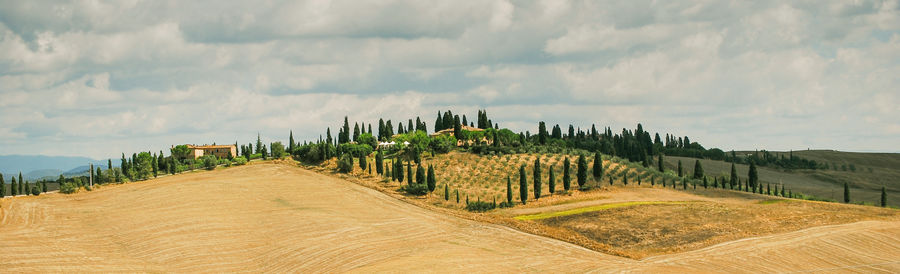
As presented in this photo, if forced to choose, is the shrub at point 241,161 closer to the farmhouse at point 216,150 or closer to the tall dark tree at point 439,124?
the farmhouse at point 216,150

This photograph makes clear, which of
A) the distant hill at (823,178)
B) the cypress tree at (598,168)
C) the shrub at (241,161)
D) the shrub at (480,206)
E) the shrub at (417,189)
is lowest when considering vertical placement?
the distant hill at (823,178)

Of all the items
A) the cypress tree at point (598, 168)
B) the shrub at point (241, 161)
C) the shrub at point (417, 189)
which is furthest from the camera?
the shrub at point (241, 161)

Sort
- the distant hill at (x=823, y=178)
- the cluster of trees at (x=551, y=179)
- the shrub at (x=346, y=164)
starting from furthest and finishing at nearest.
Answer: the distant hill at (x=823, y=178) < the shrub at (x=346, y=164) < the cluster of trees at (x=551, y=179)

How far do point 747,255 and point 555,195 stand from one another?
4389 centimetres

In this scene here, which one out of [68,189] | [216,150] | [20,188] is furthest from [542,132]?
[20,188]

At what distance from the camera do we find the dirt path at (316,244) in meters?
43.1

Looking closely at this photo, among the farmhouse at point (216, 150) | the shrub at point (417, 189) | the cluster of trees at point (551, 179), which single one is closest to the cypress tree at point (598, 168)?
the cluster of trees at point (551, 179)

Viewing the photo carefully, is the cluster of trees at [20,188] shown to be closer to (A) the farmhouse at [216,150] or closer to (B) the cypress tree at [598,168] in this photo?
(A) the farmhouse at [216,150]

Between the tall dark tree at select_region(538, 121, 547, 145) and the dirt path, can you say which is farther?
the tall dark tree at select_region(538, 121, 547, 145)

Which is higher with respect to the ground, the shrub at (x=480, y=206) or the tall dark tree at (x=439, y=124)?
the tall dark tree at (x=439, y=124)

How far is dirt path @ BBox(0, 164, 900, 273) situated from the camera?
4309cm

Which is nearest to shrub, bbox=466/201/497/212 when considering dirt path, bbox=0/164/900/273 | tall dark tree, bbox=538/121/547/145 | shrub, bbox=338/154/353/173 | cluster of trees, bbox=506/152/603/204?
cluster of trees, bbox=506/152/603/204

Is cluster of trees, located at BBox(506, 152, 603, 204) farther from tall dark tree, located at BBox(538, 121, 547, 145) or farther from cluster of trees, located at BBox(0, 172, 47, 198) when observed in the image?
cluster of trees, located at BBox(0, 172, 47, 198)

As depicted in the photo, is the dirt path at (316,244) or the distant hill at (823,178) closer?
the dirt path at (316,244)
